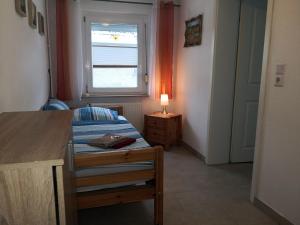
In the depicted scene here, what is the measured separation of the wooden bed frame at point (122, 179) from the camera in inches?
69.1

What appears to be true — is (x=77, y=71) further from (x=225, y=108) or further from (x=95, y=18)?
(x=225, y=108)

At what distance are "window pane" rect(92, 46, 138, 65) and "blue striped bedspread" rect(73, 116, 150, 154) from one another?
1295mm

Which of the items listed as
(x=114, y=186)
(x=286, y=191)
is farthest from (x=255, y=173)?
(x=114, y=186)

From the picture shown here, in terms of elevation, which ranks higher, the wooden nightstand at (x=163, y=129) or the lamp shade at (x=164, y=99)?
the lamp shade at (x=164, y=99)

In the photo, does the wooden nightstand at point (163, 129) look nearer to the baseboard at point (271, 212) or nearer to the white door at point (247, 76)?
the white door at point (247, 76)

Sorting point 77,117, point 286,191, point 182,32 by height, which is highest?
point 182,32

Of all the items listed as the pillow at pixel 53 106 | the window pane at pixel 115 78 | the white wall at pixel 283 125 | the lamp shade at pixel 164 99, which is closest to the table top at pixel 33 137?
the pillow at pixel 53 106

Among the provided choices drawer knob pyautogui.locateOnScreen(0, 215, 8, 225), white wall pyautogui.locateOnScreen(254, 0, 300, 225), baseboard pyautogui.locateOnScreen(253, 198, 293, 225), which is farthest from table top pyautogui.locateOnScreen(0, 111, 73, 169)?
baseboard pyautogui.locateOnScreen(253, 198, 293, 225)

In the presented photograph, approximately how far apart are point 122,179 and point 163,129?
2.04 metres

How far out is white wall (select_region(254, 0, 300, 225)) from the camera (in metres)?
1.86

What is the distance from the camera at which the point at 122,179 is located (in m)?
1.85

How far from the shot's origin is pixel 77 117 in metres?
3.29

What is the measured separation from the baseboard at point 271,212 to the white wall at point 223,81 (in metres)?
1.00

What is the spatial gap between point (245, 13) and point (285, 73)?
137 centimetres
